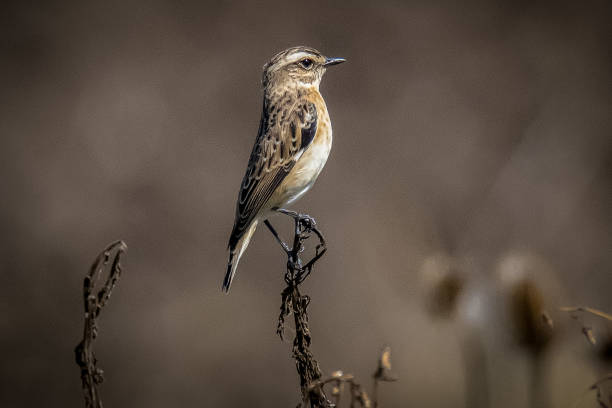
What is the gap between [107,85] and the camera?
1141 cm

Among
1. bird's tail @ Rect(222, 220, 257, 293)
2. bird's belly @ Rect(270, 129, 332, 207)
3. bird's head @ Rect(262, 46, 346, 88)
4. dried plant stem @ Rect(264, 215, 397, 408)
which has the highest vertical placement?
bird's head @ Rect(262, 46, 346, 88)

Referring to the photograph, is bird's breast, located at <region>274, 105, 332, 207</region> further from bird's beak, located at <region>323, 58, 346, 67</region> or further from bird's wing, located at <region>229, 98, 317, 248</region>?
bird's beak, located at <region>323, 58, 346, 67</region>

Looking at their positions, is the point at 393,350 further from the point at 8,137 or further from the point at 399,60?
the point at 8,137

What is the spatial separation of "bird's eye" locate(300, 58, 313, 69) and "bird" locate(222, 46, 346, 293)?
28 centimetres

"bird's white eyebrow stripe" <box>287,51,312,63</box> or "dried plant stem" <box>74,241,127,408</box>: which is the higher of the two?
"bird's white eyebrow stripe" <box>287,51,312,63</box>

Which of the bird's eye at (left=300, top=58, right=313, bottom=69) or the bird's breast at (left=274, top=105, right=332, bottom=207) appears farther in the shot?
the bird's eye at (left=300, top=58, right=313, bottom=69)

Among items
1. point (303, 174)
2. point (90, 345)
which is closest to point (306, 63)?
point (303, 174)

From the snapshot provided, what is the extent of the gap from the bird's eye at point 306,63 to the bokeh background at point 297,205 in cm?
184

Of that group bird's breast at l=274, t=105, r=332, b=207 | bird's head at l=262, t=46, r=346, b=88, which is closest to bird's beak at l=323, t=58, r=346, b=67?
bird's head at l=262, t=46, r=346, b=88

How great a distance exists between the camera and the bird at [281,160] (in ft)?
14.1

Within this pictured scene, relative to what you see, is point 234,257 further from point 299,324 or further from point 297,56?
point 297,56

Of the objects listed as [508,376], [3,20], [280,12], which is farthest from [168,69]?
[508,376]

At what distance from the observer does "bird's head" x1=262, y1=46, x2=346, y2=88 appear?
5.21 m

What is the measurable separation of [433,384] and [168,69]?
23.4 feet
